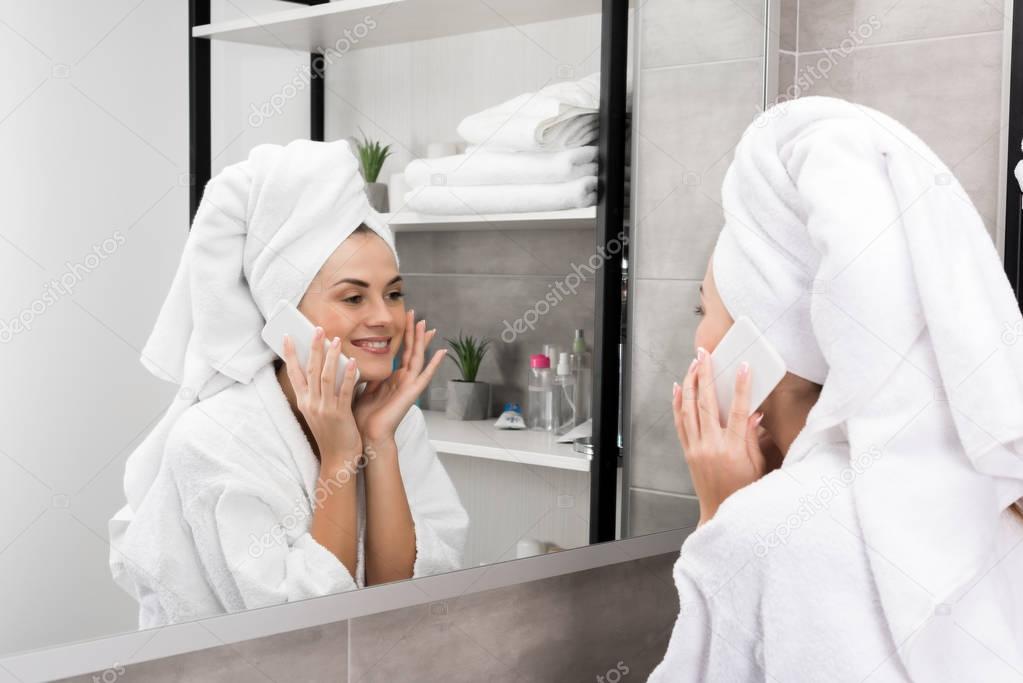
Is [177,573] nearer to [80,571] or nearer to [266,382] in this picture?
[80,571]

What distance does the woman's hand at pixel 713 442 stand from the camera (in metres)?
1.09

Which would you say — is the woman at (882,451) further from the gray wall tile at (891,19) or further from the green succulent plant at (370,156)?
the gray wall tile at (891,19)

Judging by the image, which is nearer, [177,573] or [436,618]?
[177,573]

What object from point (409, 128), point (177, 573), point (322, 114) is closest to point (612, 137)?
point (409, 128)

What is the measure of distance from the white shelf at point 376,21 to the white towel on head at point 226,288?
102 millimetres

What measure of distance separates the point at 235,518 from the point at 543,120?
1.90 ft

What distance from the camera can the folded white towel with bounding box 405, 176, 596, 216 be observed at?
1.04 m

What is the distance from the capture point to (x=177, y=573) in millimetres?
899

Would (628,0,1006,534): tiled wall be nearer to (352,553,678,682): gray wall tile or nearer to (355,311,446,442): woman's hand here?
(352,553,678,682): gray wall tile

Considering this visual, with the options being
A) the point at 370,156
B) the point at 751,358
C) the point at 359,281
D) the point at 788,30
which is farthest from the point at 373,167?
the point at 788,30

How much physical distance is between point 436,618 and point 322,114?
604 mm

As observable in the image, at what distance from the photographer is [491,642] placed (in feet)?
4.06

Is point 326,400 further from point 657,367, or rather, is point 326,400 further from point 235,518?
point 657,367

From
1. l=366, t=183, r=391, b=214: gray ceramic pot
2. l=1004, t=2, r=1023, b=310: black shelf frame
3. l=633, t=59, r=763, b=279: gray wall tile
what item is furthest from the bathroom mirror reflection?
l=1004, t=2, r=1023, b=310: black shelf frame
